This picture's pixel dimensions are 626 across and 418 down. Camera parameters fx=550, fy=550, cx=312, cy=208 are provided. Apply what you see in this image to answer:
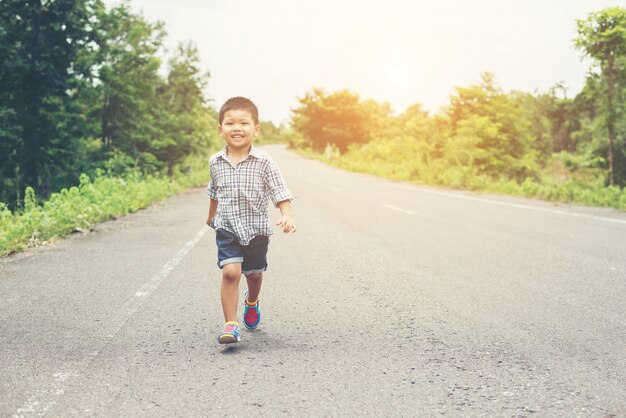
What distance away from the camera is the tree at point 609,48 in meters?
15.9

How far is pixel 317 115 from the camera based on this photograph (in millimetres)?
70812

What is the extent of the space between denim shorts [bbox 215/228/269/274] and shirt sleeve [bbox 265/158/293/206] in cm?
30

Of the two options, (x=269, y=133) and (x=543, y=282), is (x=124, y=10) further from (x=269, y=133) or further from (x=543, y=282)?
(x=269, y=133)

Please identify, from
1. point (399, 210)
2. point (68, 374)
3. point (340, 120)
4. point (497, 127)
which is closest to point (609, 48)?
point (399, 210)

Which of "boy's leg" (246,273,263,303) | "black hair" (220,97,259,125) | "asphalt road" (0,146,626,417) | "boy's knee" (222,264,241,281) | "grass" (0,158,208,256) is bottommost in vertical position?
"grass" (0,158,208,256)

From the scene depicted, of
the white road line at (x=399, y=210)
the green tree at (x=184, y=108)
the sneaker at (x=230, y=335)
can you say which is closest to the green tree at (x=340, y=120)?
the green tree at (x=184, y=108)

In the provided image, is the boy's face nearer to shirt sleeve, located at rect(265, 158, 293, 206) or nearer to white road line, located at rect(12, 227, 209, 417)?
shirt sleeve, located at rect(265, 158, 293, 206)

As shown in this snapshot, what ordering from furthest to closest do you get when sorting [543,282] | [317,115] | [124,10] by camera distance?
[317,115], [124,10], [543,282]

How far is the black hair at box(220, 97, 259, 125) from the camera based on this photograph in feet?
12.4

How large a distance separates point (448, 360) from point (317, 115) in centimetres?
6863

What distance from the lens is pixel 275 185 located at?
3.91 meters

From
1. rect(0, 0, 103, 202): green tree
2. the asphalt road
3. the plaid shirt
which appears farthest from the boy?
rect(0, 0, 103, 202): green tree

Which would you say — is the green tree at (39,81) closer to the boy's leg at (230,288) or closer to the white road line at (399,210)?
the white road line at (399,210)

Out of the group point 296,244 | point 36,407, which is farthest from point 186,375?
point 296,244
